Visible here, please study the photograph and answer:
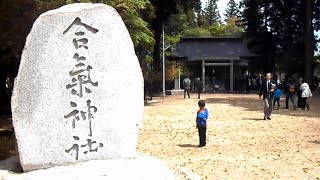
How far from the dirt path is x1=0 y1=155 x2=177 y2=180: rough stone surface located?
233cm

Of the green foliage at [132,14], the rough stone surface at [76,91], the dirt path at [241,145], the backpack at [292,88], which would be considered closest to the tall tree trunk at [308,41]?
the backpack at [292,88]

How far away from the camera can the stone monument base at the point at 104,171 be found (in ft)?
17.8

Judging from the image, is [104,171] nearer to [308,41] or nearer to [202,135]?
[202,135]

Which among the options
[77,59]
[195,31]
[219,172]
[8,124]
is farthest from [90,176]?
[195,31]

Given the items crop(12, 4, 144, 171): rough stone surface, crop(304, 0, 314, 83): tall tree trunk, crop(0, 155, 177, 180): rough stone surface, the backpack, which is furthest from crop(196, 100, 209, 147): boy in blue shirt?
crop(304, 0, 314, 83): tall tree trunk

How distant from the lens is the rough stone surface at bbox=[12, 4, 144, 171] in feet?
19.6

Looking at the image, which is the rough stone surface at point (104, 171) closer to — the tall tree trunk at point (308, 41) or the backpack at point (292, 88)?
the backpack at point (292, 88)

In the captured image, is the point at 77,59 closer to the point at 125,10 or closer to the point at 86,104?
the point at 86,104

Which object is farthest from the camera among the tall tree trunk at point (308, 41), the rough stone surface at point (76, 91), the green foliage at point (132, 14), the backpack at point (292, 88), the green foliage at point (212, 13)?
the green foliage at point (212, 13)

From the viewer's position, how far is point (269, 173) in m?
8.16

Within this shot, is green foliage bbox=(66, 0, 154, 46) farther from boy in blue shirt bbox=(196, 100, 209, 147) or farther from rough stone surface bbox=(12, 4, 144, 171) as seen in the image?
rough stone surface bbox=(12, 4, 144, 171)

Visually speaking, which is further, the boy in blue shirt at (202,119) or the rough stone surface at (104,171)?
the boy in blue shirt at (202,119)

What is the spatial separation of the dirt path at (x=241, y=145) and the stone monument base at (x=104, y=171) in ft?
7.49

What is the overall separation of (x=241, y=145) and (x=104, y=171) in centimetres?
649
